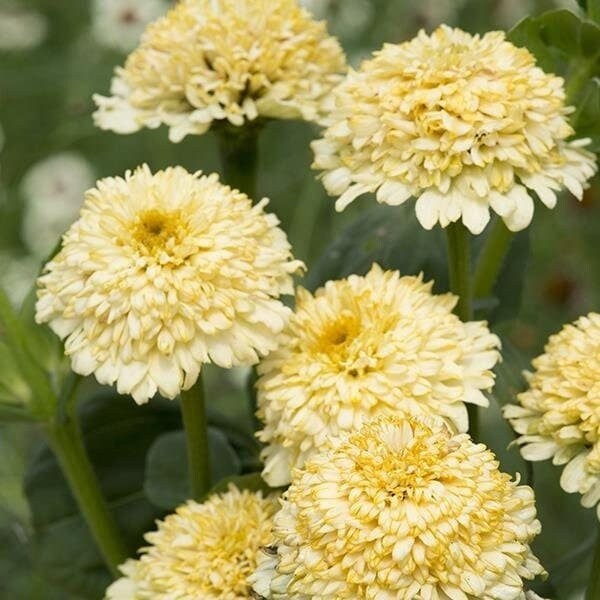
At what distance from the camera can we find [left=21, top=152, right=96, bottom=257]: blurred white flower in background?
108cm

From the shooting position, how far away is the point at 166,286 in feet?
1.30

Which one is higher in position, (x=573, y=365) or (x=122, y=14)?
(x=122, y=14)

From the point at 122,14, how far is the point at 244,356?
70 centimetres

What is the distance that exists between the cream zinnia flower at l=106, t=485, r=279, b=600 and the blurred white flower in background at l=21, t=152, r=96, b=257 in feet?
2.18

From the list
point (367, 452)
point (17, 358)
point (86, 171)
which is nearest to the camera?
point (367, 452)

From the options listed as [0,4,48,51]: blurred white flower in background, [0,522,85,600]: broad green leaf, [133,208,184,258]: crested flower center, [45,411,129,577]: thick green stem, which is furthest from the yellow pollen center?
[0,4,48,51]: blurred white flower in background

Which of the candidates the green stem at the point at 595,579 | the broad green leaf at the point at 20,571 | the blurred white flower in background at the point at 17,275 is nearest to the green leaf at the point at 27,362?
the broad green leaf at the point at 20,571

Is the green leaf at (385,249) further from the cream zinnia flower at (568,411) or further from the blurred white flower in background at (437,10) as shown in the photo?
the blurred white flower in background at (437,10)

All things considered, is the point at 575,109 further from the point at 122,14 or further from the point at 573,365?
the point at 122,14

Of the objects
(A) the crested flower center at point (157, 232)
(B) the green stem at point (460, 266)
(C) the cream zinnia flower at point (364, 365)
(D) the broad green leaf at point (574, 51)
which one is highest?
(D) the broad green leaf at point (574, 51)

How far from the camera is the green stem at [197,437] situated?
0.44 m

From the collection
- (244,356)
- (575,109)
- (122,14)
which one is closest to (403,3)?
(122,14)

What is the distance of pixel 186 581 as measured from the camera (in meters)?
0.41

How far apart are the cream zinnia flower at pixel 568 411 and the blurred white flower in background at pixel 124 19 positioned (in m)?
0.67
